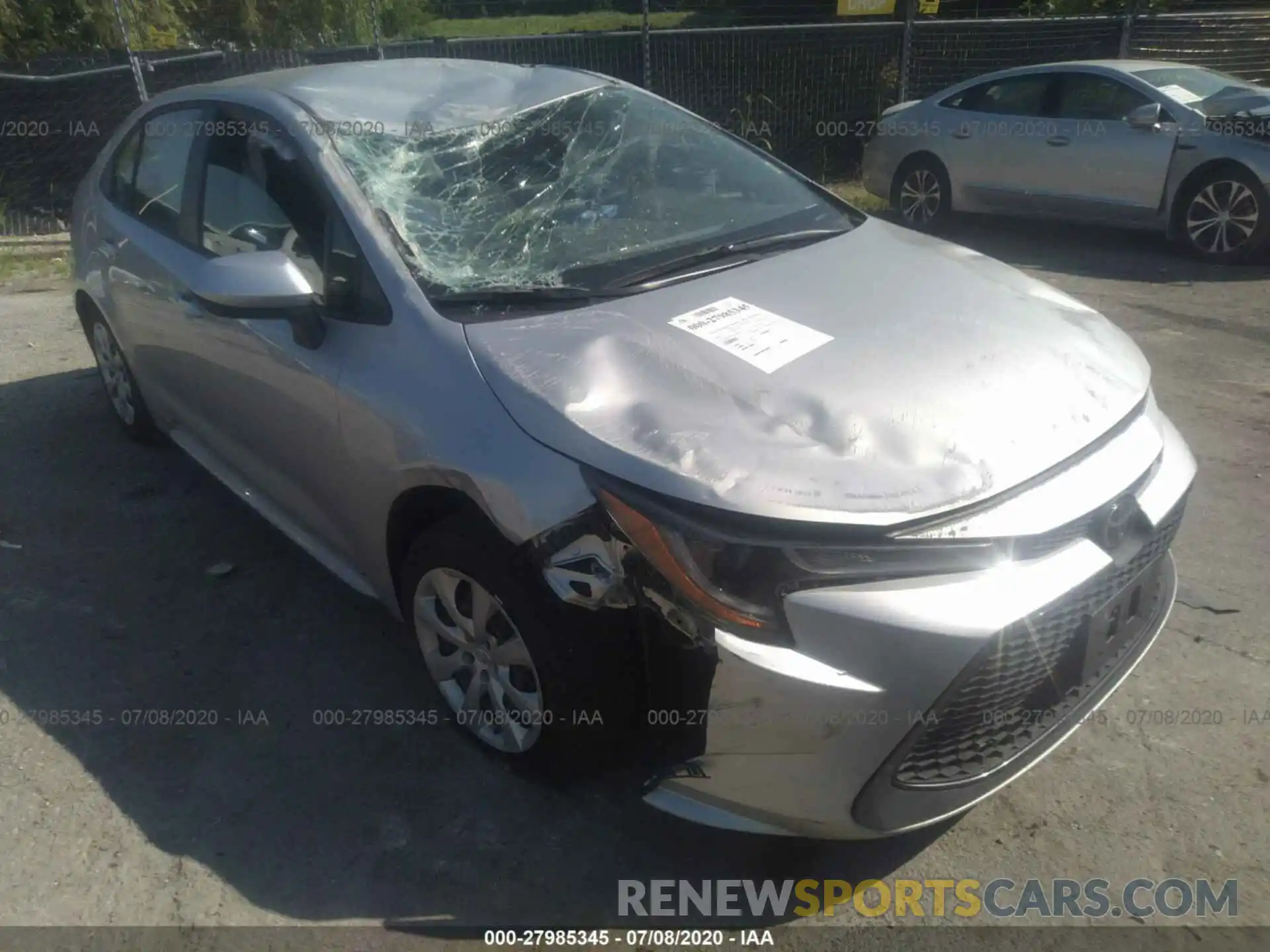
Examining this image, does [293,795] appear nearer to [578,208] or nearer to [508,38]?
[578,208]

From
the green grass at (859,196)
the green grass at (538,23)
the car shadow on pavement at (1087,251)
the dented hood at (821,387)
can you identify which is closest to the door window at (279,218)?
the dented hood at (821,387)

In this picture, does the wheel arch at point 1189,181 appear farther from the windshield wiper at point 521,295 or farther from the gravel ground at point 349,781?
the windshield wiper at point 521,295

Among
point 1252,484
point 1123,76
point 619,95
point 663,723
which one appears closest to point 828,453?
point 663,723

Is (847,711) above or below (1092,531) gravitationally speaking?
below

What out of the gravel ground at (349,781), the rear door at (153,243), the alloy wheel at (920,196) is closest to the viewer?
the gravel ground at (349,781)

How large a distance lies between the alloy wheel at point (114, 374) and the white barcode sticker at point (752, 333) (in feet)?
10.1

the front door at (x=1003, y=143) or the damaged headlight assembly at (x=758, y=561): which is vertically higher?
the damaged headlight assembly at (x=758, y=561)

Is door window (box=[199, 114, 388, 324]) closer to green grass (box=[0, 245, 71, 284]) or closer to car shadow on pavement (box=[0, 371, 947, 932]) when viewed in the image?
car shadow on pavement (box=[0, 371, 947, 932])

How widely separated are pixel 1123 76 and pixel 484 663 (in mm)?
7886

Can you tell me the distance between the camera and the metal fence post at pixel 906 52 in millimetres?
11484

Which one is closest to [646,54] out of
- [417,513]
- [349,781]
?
[417,513]

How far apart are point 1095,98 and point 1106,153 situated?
540 mm

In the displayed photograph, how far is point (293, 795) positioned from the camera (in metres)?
2.92

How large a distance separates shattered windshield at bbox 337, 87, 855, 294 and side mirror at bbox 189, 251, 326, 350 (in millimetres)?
315
